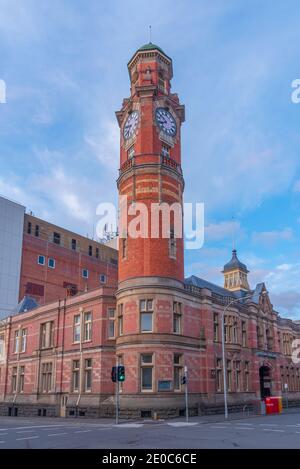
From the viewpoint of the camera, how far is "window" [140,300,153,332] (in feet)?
106

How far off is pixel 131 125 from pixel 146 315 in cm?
1687

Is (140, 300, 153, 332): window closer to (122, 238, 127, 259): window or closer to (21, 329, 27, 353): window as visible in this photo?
(122, 238, 127, 259): window

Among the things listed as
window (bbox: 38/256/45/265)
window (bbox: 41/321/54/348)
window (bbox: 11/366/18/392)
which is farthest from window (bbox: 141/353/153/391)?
window (bbox: 38/256/45/265)

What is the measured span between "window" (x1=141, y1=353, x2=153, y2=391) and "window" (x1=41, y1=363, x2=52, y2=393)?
11979 mm

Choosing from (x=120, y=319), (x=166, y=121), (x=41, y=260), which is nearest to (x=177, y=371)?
(x=120, y=319)

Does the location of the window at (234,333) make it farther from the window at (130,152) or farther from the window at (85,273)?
the window at (85,273)

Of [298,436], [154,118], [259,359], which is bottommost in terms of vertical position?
[298,436]

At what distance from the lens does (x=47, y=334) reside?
4141 centimetres

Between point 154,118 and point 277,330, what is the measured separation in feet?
93.8

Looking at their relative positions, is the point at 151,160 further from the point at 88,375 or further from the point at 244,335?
the point at 244,335

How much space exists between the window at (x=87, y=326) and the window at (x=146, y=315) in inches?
230
